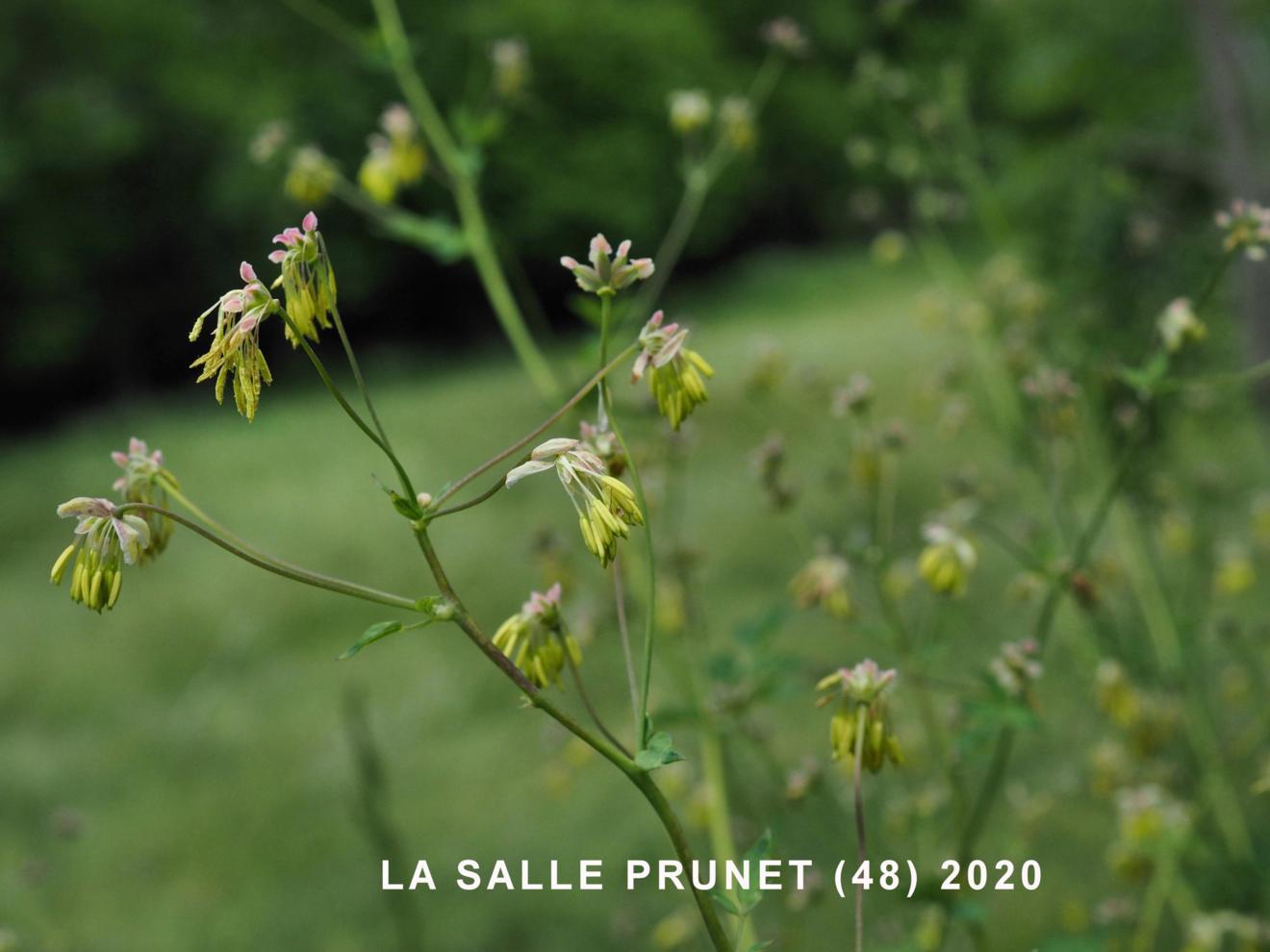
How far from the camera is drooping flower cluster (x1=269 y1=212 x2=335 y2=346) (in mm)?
841

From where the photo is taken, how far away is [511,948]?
295 centimetres

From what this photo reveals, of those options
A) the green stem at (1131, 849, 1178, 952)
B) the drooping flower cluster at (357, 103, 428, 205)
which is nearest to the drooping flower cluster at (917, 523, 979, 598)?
the green stem at (1131, 849, 1178, 952)

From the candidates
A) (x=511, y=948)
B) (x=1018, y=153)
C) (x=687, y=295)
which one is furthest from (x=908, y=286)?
(x=511, y=948)

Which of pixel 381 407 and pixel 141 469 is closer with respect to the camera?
pixel 141 469

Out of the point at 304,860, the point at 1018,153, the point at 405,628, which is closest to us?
the point at 405,628

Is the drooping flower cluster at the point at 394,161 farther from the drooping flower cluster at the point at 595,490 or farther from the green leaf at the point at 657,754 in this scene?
the green leaf at the point at 657,754

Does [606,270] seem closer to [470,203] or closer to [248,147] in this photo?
[470,203]

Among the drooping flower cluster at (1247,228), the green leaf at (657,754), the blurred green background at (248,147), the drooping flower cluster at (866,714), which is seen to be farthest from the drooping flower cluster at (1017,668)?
the blurred green background at (248,147)

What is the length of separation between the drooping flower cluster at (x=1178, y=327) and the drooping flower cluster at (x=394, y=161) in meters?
1.21

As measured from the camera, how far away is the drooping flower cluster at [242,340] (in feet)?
2.67

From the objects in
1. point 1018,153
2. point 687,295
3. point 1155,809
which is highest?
point 687,295

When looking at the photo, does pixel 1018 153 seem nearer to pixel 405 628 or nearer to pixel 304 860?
pixel 304 860

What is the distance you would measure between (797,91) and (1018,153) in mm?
11263

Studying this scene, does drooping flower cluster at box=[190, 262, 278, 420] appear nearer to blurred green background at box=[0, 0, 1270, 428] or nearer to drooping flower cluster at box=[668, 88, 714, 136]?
drooping flower cluster at box=[668, 88, 714, 136]
